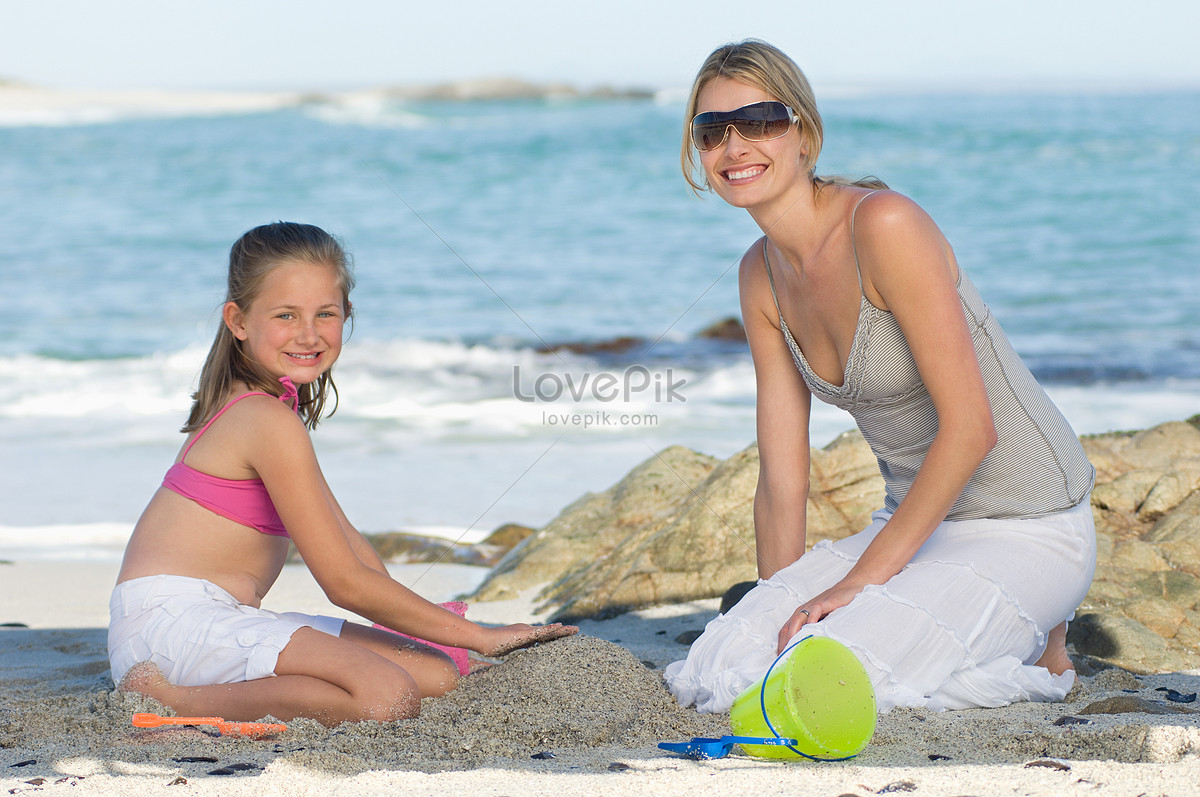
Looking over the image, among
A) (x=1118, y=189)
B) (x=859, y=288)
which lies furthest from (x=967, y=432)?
(x=1118, y=189)

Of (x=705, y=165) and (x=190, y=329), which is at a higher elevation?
(x=705, y=165)

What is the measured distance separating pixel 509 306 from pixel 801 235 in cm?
1121

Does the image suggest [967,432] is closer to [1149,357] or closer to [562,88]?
[1149,357]

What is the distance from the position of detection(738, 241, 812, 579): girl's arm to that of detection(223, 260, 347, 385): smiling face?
1196mm

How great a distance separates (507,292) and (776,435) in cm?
1182

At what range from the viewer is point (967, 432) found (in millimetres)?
2650

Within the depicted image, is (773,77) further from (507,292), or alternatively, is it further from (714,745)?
(507,292)

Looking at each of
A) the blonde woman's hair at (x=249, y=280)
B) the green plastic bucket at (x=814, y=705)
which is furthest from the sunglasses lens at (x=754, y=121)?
the green plastic bucket at (x=814, y=705)

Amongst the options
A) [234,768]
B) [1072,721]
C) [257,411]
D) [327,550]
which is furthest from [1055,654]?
[257,411]

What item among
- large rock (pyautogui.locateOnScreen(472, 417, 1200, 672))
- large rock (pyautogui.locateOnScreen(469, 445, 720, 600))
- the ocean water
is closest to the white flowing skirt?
large rock (pyautogui.locateOnScreen(472, 417, 1200, 672))

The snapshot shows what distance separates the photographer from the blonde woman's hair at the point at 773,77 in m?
2.82

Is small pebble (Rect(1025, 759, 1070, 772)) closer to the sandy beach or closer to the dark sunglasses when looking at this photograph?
the sandy beach

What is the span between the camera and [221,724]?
8.54 feet

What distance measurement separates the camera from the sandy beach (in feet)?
6.91
